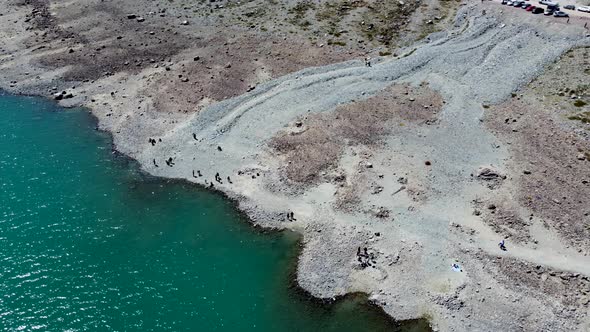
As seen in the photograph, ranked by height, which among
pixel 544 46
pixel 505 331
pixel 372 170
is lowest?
pixel 505 331

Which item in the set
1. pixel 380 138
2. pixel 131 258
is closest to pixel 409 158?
pixel 380 138

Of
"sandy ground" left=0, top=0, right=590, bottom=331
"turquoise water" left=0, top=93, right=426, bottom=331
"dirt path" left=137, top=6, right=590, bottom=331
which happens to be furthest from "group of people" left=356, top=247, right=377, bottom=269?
"turquoise water" left=0, top=93, right=426, bottom=331

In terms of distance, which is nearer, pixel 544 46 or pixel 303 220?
pixel 303 220

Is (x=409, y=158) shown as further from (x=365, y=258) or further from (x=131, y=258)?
(x=131, y=258)

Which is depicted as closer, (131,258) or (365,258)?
(365,258)

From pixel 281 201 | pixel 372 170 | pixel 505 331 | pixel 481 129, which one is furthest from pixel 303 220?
pixel 481 129

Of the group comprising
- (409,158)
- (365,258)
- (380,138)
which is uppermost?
(380,138)

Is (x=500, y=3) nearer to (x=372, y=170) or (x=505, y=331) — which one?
(x=372, y=170)
